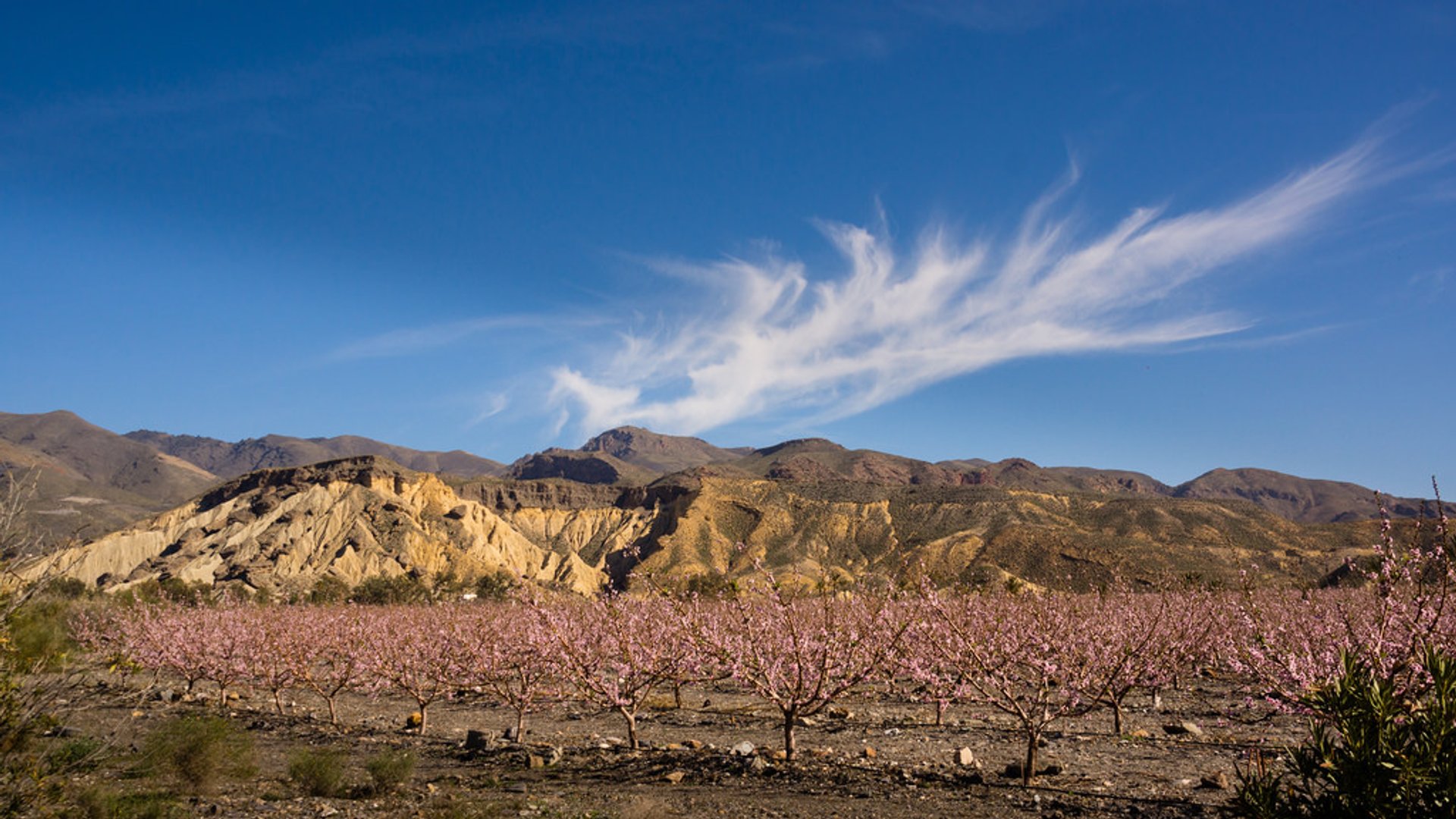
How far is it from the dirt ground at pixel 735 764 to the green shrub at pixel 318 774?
317 mm

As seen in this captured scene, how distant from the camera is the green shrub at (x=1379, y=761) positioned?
18.0 ft

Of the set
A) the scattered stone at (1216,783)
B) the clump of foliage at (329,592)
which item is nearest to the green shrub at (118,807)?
the scattered stone at (1216,783)

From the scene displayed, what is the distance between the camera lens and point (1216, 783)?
13.7 metres

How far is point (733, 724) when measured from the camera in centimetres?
2467

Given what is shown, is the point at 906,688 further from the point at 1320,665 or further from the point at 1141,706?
the point at 1320,665

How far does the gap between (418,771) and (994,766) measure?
12925mm

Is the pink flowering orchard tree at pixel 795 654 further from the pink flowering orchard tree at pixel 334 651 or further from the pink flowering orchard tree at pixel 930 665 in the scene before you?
the pink flowering orchard tree at pixel 334 651

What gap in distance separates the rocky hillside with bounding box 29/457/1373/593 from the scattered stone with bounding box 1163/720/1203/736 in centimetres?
4392

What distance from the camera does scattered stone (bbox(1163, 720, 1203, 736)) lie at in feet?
67.2

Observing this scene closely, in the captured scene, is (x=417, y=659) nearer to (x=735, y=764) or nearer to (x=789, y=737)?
(x=735, y=764)

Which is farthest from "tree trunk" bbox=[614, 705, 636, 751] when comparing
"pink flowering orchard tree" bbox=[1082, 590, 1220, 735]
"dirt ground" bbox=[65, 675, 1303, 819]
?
"pink flowering orchard tree" bbox=[1082, 590, 1220, 735]

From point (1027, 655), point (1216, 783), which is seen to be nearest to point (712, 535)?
point (1027, 655)

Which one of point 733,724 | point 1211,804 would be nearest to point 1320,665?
point 1211,804

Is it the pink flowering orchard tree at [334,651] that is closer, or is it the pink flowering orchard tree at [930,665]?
the pink flowering orchard tree at [930,665]
